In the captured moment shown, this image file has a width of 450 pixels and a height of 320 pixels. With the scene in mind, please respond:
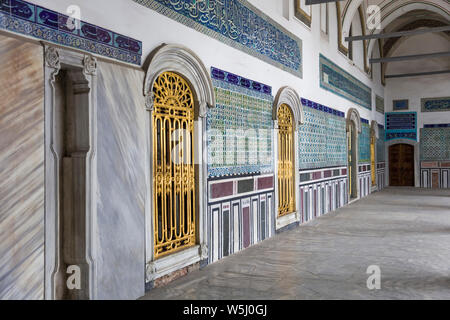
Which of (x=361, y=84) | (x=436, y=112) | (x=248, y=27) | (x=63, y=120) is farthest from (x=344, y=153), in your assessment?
(x=63, y=120)

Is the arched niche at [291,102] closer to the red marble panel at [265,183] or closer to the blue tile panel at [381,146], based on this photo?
the red marble panel at [265,183]

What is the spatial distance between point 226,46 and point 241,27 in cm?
51

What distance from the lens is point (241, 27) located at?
5465mm

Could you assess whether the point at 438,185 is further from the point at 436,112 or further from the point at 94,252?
the point at 94,252

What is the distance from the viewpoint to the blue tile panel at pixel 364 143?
38.4ft

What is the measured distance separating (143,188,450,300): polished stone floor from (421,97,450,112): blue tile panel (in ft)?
27.0

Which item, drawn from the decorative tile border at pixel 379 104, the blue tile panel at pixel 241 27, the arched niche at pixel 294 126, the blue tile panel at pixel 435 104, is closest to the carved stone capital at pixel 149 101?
the blue tile panel at pixel 241 27

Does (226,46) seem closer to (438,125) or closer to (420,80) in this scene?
(438,125)

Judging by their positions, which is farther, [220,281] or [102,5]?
[220,281]

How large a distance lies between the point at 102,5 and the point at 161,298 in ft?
7.54

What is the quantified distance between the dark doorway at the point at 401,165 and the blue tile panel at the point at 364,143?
128 inches

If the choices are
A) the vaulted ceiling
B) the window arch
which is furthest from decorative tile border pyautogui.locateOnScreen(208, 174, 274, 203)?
the vaulted ceiling

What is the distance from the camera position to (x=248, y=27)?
18.5 feet

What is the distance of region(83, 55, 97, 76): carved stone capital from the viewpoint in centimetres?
310
